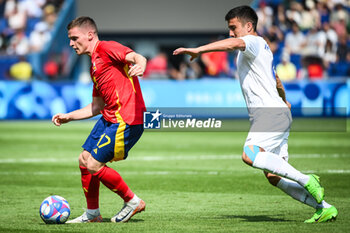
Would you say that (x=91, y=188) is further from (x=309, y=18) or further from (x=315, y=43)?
(x=309, y=18)

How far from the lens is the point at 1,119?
866 inches

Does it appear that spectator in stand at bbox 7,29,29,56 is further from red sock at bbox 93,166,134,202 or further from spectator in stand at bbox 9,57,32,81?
red sock at bbox 93,166,134,202

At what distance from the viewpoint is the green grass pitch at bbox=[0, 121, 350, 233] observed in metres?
6.57

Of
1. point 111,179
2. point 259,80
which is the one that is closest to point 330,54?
point 259,80

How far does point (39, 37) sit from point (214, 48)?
82.9 feet

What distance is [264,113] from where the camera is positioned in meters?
6.43

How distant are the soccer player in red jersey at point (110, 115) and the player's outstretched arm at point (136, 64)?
0.09m

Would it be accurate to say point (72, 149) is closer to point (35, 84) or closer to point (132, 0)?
point (35, 84)

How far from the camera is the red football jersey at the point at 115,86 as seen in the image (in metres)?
6.64

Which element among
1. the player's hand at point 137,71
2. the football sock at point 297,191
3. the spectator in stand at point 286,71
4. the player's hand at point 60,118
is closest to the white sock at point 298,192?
the football sock at point 297,191

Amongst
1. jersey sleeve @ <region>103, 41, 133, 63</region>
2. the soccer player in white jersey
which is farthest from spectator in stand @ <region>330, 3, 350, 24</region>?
jersey sleeve @ <region>103, 41, 133, 63</region>

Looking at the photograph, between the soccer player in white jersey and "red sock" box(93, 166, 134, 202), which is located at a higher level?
the soccer player in white jersey

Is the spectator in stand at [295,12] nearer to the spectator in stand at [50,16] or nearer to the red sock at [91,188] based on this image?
the spectator in stand at [50,16]

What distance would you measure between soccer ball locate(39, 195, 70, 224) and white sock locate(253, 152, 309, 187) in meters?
2.01
